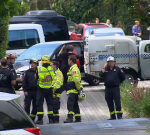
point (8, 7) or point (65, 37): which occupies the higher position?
point (8, 7)

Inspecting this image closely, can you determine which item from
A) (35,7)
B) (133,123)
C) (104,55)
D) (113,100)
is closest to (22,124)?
(133,123)

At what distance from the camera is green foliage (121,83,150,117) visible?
587 inches

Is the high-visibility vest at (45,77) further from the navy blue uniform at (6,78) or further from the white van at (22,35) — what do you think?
the white van at (22,35)

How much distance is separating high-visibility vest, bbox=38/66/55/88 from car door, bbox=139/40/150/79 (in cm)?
685

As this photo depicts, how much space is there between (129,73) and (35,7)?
2799 cm

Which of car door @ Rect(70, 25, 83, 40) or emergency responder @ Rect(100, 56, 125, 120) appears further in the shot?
car door @ Rect(70, 25, 83, 40)

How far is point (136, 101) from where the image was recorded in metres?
15.9

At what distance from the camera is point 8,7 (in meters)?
12.3

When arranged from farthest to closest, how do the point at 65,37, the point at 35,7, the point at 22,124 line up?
the point at 35,7, the point at 65,37, the point at 22,124

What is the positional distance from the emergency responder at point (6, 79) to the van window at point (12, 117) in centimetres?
611

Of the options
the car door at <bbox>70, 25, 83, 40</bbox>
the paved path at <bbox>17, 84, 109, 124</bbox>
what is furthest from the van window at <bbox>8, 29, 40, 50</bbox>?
the car door at <bbox>70, 25, 83, 40</bbox>

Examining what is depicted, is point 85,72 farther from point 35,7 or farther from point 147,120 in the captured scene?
point 35,7

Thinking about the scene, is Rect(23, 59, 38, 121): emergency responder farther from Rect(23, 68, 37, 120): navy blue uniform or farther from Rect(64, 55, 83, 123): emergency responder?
Rect(64, 55, 83, 123): emergency responder

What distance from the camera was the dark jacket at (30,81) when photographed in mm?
15195
